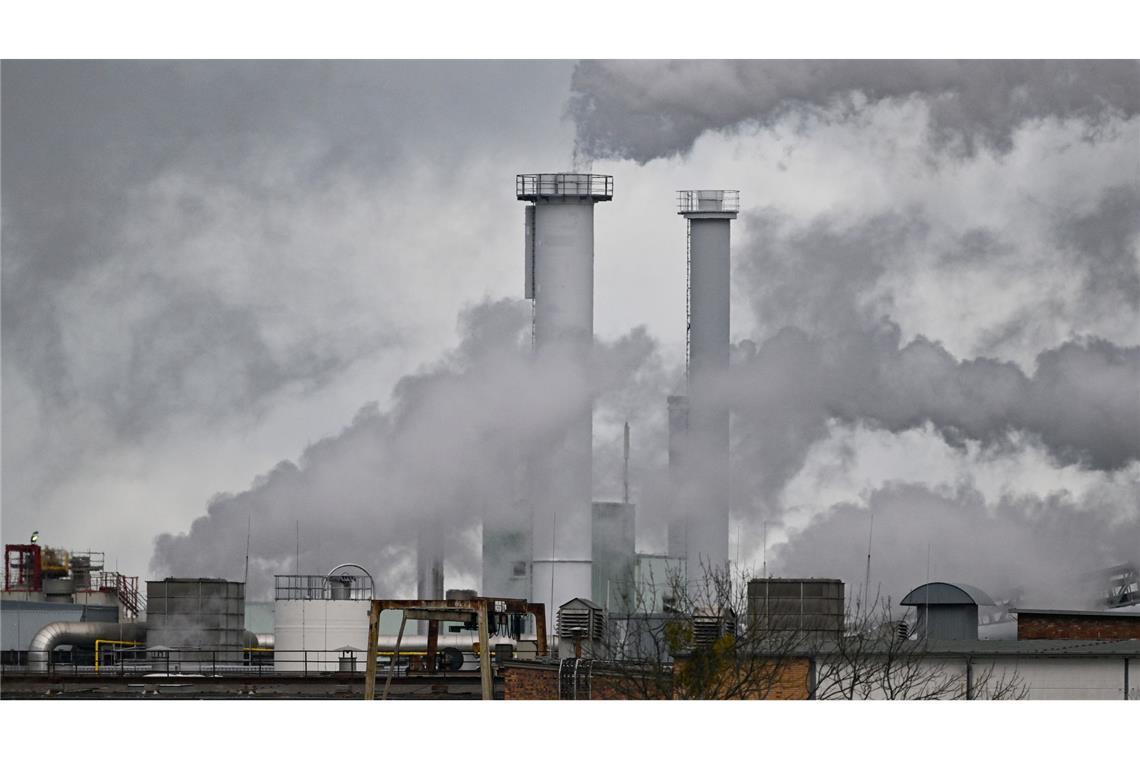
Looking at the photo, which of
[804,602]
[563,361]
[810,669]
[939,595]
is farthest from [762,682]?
[563,361]

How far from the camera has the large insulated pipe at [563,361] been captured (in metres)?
46.3

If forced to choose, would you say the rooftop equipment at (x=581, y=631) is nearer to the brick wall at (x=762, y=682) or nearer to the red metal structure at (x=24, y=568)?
the brick wall at (x=762, y=682)

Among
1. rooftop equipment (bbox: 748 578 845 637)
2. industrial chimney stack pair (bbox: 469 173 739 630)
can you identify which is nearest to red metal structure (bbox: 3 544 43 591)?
industrial chimney stack pair (bbox: 469 173 739 630)

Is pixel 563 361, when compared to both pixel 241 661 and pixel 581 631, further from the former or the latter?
pixel 581 631

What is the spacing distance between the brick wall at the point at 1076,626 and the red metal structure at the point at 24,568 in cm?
2719

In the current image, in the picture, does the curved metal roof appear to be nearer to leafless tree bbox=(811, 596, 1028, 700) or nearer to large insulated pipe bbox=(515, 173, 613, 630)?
leafless tree bbox=(811, 596, 1028, 700)

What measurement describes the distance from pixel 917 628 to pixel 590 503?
1358 centimetres

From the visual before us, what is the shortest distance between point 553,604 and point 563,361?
5.57 m

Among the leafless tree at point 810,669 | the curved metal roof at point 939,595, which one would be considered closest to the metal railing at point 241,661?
the curved metal roof at point 939,595

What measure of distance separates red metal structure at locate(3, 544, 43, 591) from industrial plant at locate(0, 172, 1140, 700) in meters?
0.10

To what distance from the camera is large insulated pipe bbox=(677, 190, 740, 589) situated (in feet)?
156

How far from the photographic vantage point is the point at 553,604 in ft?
149

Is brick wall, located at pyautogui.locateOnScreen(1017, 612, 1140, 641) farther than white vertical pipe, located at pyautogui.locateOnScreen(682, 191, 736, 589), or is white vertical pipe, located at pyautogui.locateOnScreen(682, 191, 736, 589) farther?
white vertical pipe, located at pyautogui.locateOnScreen(682, 191, 736, 589)

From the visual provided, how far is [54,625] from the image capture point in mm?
47625
